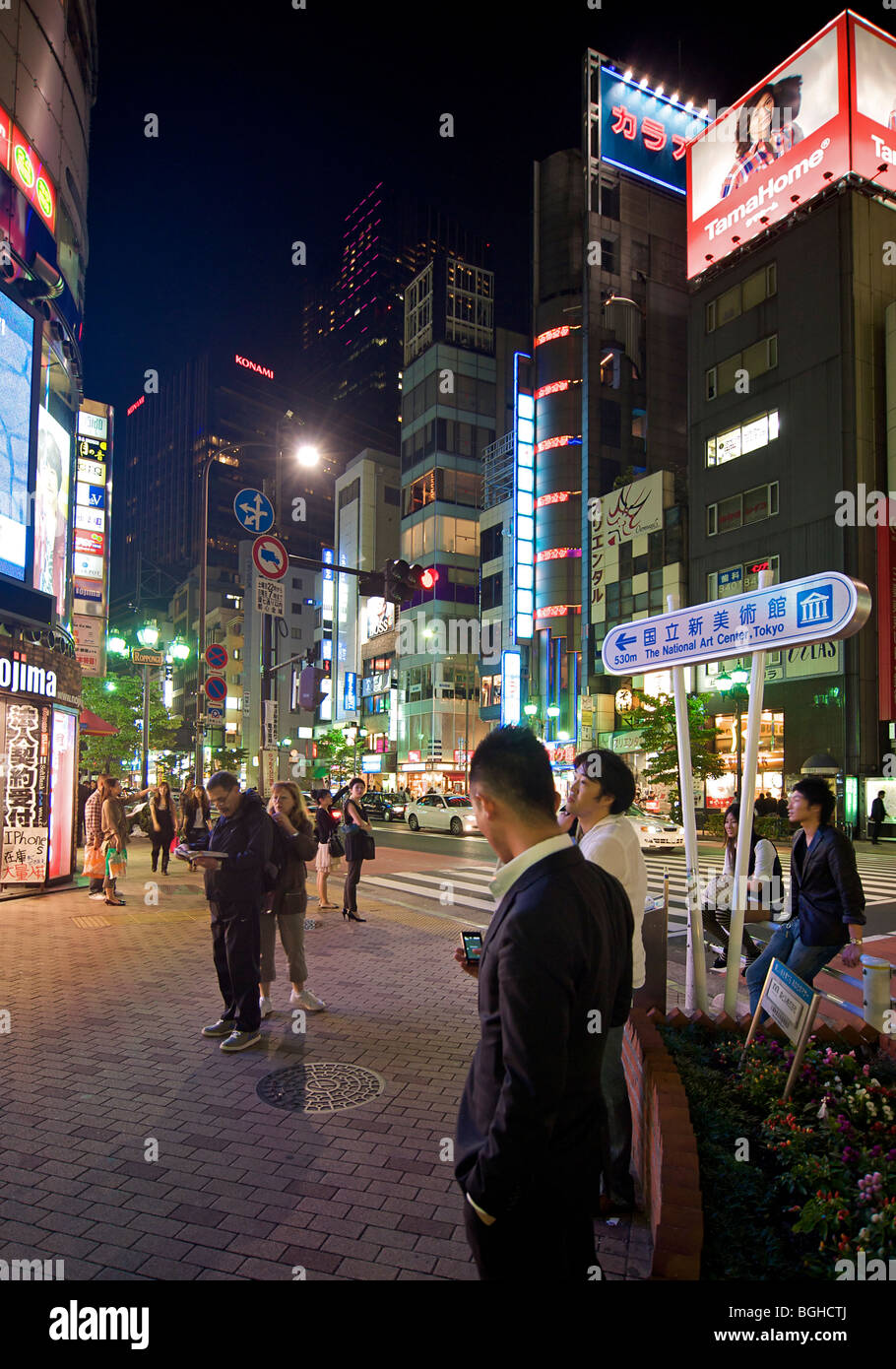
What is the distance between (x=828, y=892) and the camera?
194 inches

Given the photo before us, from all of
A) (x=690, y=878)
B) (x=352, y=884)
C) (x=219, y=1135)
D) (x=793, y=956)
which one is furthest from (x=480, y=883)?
(x=219, y=1135)

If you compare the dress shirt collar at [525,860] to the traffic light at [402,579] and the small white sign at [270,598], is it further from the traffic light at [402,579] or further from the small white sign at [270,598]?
the small white sign at [270,598]

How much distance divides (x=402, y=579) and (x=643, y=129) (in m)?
61.9

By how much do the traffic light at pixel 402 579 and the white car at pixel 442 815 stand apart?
1937 cm

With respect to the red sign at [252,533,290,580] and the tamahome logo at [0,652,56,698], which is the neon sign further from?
the tamahome logo at [0,652,56,698]

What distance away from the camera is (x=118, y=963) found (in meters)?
8.80

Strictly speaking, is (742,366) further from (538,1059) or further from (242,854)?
(538,1059)

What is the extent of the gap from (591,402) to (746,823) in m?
51.4

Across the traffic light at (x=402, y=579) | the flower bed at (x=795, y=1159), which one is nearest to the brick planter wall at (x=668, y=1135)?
the flower bed at (x=795, y=1159)

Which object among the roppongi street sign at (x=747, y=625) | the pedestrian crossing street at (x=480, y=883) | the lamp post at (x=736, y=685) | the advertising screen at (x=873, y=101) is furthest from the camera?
the advertising screen at (x=873, y=101)

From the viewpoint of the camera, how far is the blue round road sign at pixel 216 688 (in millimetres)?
18875

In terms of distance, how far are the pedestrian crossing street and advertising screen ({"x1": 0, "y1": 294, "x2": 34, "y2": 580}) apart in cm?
948
